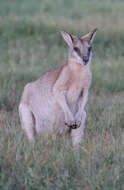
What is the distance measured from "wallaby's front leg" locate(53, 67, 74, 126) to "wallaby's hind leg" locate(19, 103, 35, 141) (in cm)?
41

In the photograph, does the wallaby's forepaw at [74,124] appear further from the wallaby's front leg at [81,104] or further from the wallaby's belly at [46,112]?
the wallaby's belly at [46,112]

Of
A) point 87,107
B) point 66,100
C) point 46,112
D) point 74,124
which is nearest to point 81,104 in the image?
→ point 66,100

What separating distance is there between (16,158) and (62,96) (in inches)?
59.5

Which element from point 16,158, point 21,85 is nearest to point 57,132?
point 16,158

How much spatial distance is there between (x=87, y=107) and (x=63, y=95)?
5.56 feet

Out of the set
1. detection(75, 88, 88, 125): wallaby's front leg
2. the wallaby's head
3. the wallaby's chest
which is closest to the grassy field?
detection(75, 88, 88, 125): wallaby's front leg

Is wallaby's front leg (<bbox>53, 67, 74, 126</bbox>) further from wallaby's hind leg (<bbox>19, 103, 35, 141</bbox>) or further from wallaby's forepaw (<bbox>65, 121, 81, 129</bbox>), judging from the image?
wallaby's hind leg (<bbox>19, 103, 35, 141</bbox>)

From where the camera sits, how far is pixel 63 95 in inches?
228

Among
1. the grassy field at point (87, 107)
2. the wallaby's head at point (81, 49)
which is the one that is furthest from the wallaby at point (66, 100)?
the grassy field at point (87, 107)

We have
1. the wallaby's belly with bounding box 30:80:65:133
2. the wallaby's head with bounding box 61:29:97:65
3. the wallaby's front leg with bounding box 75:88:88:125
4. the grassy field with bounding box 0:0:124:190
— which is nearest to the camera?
the grassy field with bounding box 0:0:124:190

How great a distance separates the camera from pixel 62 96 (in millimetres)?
5777

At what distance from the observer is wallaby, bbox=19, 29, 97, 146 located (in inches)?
224

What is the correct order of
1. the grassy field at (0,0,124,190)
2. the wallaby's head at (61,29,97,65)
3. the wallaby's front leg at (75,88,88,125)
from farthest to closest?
the wallaby's front leg at (75,88,88,125) < the wallaby's head at (61,29,97,65) < the grassy field at (0,0,124,190)

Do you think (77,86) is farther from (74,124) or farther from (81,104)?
(74,124)
